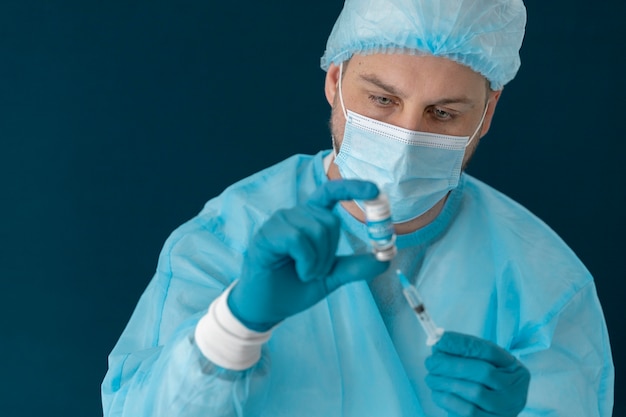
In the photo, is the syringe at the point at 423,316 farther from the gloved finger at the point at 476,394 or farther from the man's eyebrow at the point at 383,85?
the man's eyebrow at the point at 383,85

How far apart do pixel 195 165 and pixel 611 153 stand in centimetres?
110

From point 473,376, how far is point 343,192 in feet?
1.20

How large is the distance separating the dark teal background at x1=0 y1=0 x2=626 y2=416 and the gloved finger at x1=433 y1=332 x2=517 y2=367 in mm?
1081

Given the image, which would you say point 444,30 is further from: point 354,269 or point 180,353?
point 180,353

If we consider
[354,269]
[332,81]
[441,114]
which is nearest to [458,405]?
[354,269]

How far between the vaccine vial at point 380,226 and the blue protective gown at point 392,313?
1.18 feet

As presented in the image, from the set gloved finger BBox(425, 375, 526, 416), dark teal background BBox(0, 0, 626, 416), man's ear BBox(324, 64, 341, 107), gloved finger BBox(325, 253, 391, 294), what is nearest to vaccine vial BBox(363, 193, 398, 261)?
gloved finger BBox(325, 253, 391, 294)

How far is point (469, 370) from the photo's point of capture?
4.44 ft

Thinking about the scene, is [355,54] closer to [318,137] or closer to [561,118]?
[318,137]

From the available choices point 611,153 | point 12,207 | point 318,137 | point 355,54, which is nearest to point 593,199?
point 611,153

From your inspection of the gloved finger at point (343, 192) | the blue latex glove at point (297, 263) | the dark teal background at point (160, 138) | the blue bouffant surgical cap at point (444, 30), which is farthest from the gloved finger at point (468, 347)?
the dark teal background at point (160, 138)

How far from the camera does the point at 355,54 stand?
165 centimetres

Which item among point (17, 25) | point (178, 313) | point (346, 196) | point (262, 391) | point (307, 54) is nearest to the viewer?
point (346, 196)

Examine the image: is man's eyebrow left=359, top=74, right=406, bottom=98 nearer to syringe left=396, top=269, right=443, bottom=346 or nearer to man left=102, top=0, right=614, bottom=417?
man left=102, top=0, right=614, bottom=417
